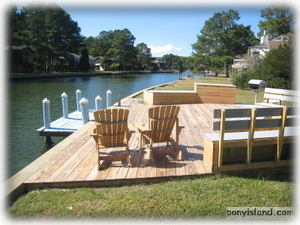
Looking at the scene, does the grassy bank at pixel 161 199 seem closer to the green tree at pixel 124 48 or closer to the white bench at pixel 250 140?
the white bench at pixel 250 140

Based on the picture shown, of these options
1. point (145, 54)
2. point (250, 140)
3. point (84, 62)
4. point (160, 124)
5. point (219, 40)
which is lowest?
point (250, 140)

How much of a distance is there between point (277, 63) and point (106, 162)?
14.6 metres

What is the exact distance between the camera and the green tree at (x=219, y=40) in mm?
41188

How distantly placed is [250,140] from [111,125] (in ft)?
6.77

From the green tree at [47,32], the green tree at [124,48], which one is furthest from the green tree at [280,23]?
the green tree at [124,48]

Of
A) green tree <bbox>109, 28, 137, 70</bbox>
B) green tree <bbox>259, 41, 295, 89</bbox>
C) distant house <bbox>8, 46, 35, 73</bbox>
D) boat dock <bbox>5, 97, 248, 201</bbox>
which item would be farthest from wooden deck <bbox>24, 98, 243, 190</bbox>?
green tree <bbox>109, 28, 137, 70</bbox>

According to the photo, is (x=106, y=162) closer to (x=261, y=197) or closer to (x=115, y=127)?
(x=115, y=127)

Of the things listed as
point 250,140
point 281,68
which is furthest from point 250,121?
point 281,68

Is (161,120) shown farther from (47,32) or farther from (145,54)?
(145,54)

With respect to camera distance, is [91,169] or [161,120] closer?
[91,169]

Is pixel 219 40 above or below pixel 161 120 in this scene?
above

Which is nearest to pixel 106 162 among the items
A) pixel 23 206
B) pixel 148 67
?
pixel 23 206

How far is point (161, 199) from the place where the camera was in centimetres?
287

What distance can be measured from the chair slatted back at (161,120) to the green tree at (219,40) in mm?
37341
